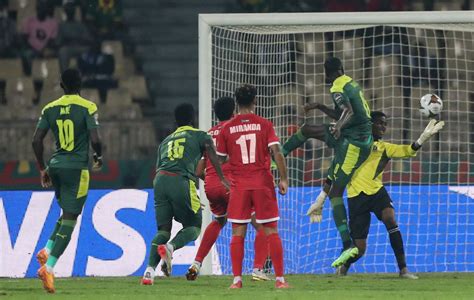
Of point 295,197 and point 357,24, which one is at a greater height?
point 357,24

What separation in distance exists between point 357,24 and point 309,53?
3.02 metres

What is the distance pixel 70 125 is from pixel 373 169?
3.56 metres

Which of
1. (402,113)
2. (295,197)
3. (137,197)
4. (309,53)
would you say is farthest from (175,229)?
(402,113)

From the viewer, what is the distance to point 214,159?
1157 centimetres

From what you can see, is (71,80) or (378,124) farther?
(378,124)

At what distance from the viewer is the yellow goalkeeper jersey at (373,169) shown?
523 inches

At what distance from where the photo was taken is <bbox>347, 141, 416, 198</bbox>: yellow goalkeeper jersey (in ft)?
43.6

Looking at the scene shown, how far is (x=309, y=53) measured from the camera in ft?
57.0

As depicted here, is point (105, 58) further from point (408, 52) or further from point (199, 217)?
point (199, 217)

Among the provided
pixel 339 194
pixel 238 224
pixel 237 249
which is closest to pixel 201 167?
pixel 339 194

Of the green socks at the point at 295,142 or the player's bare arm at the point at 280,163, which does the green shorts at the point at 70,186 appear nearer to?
the player's bare arm at the point at 280,163

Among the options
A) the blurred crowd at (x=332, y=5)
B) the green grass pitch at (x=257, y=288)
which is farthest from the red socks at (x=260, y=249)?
the blurred crowd at (x=332, y=5)

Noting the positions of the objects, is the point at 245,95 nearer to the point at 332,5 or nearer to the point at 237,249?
the point at 237,249

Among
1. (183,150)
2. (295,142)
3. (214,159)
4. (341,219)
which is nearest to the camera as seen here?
(214,159)
